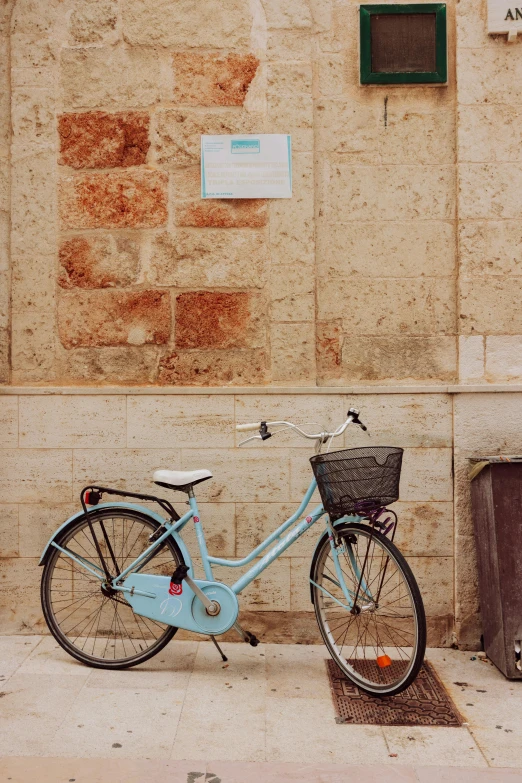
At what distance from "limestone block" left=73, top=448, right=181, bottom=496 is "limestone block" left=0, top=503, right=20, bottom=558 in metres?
0.38

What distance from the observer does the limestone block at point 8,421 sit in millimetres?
4629

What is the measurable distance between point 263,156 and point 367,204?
2.16ft

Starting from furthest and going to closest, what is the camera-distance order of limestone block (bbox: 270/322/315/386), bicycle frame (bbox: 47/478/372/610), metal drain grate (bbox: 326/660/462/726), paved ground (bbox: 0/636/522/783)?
limestone block (bbox: 270/322/315/386) → bicycle frame (bbox: 47/478/372/610) → metal drain grate (bbox: 326/660/462/726) → paved ground (bbox: 0/636/522/783)

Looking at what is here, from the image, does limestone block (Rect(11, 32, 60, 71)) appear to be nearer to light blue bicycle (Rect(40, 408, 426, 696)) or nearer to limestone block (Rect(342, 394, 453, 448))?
light blue bicycle (Rect(40, 408, 426, 696))

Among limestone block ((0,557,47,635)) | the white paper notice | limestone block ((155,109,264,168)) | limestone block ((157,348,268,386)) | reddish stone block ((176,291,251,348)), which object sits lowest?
limestone block ((0,557,47,635))

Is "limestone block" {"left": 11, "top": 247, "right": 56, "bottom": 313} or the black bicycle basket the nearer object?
the black bicycle basket

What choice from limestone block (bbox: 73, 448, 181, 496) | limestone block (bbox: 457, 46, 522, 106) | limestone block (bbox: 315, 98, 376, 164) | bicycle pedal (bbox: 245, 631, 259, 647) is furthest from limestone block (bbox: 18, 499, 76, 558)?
limestone block (bbox: 457, 46, 522, 106)

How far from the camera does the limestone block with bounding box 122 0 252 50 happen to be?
457 centimetres

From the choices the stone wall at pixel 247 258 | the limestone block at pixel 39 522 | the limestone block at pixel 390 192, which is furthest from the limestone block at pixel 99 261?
the limestone block at pixel 39 522

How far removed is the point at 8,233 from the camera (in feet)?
15.3

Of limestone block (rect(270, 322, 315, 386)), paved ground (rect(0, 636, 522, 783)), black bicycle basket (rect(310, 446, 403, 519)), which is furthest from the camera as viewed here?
limestone block (rect(270, 322, 315, 386))

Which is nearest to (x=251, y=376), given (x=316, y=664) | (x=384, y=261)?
(x=384, y=261)

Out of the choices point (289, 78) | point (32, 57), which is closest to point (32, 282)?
point (32, 57)

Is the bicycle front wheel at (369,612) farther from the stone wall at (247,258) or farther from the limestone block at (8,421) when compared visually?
the limestone block at (8,421)
